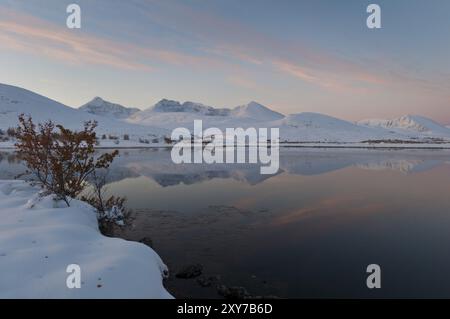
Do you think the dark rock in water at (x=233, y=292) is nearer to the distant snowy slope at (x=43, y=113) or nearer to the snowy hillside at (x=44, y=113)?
the snowy hillside at (x=44, y=113)

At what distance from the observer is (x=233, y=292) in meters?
9.40

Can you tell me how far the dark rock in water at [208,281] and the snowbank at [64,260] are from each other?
1217 mm

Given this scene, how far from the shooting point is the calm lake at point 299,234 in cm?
1030

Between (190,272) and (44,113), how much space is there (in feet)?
561

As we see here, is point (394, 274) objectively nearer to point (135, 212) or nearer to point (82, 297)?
point (82, 297)

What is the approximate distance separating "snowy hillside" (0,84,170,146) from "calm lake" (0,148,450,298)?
4570 inches

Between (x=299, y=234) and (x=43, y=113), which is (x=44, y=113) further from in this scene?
(x=299, y=234)

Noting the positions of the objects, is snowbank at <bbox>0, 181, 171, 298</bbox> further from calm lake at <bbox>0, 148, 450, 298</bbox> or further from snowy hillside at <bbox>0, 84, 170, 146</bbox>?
snowy hillside at <bbox>0, 84, 170, 146</bbox>

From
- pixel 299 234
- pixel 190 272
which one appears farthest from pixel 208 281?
pixel 299 234

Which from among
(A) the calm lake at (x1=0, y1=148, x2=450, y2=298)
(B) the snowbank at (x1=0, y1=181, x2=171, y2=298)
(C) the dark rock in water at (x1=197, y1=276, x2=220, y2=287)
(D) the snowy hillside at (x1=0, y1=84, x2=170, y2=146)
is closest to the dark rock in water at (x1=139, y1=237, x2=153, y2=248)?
(A) the calm lake at (x1=0, y1=148, x2=450, y2=298)

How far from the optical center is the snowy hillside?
14038 cm

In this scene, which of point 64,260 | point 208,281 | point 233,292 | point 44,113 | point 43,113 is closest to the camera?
point 64,260

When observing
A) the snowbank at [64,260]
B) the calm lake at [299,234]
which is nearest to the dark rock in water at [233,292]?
the calm lake at [299,234]
